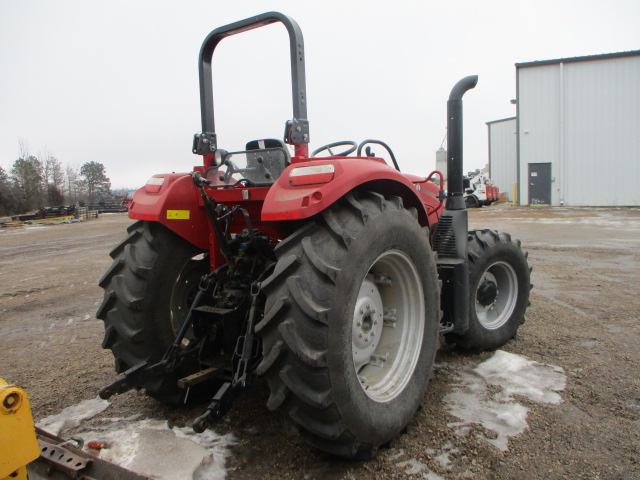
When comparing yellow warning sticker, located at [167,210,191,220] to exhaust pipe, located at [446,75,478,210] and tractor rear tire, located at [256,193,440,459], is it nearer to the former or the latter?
tractor rear tire, located at [256,193,440,459]

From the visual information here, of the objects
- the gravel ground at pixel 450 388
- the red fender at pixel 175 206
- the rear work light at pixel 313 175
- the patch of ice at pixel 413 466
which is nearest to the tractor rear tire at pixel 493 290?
the gravel ground at pixel 450 388

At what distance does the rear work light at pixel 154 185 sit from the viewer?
119 inches

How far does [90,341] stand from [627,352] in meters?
4.55

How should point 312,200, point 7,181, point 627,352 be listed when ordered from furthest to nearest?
point 7,181
point 627,352
point 312,200

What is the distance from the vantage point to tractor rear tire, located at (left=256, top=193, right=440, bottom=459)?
2078 mm

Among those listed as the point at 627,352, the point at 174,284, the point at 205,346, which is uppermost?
the point at 174,284

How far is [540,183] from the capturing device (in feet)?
81.1

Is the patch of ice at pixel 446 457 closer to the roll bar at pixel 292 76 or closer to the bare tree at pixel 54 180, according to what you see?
the roll bar at pixel 292 76

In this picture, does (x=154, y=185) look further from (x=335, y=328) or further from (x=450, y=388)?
(x=450, y=388)

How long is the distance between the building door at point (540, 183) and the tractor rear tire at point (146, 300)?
81.2 ft

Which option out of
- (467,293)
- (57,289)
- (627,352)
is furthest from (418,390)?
(57,289)

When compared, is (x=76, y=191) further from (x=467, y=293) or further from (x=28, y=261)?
(x=467, y=293)

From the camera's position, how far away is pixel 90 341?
4609 millimetres

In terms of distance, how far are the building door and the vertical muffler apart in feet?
75.7
